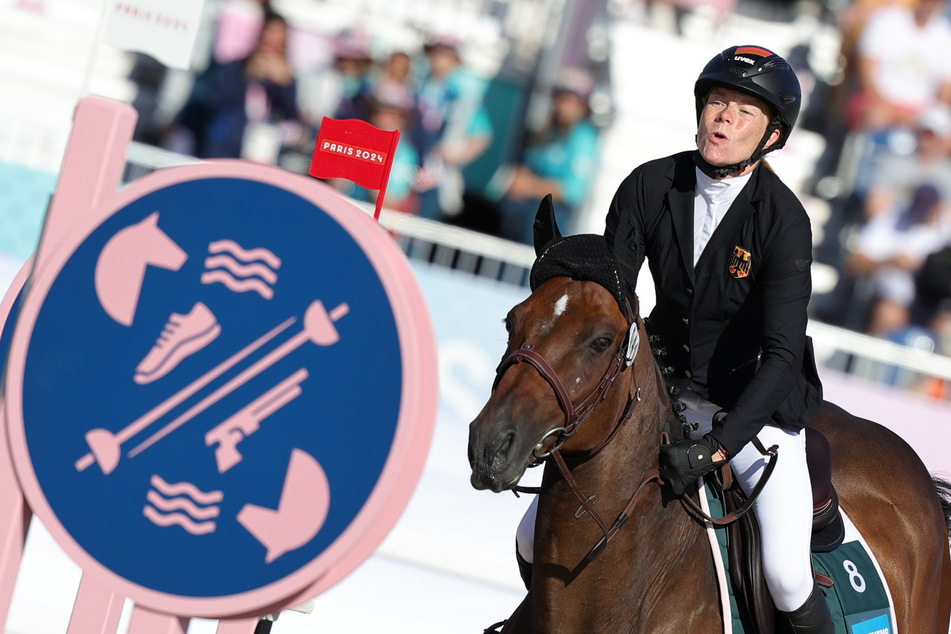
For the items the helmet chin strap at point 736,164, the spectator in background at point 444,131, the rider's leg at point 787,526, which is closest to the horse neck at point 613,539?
the rider's leg at point 787,526

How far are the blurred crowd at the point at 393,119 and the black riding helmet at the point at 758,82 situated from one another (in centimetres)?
424

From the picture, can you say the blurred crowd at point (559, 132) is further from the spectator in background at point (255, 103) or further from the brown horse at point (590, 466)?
the brown horse at point (590, 466)

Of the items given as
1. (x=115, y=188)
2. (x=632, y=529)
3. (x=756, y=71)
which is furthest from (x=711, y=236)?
(x=115, y=188)

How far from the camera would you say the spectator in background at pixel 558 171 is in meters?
7.17

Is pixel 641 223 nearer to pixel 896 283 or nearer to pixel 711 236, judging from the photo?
pixel 711 236

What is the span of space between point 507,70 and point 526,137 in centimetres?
88

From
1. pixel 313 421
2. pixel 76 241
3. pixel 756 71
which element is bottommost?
pixel 313 421

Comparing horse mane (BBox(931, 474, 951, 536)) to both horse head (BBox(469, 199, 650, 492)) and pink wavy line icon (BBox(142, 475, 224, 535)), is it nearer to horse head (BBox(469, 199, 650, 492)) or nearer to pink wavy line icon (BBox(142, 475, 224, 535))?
horse head (BBox(469, 199, 650, 492))

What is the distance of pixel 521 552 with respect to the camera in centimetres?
278

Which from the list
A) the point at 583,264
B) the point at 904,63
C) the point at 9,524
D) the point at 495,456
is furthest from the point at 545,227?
the point at 904,63

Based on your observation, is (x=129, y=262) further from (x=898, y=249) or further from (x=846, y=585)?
(x=898, y=249)

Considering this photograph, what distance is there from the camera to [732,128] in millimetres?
2586

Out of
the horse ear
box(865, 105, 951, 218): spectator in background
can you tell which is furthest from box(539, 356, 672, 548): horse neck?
box(865, 105, 951, 218): spectator in background

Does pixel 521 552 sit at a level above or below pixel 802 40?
below
